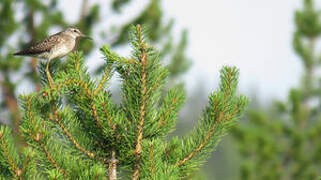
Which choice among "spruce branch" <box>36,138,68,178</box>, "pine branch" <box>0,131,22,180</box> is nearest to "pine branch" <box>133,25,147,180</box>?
"spruce branch" <box>36,138,68,178</box>

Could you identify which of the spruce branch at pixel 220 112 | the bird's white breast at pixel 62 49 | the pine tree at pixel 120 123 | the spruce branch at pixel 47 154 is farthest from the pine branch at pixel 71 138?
the bird's white breast at pixel 62 49

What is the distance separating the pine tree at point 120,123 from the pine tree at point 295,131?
34.8ft

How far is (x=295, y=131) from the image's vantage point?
13.2m

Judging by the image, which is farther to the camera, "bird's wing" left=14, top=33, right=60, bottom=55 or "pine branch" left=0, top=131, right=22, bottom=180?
"bird's wing" left=14, top=33, right=60, bottom=55

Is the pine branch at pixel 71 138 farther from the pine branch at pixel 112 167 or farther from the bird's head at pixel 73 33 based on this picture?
the bird's head at pixel 73 33

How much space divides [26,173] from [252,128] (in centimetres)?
1210

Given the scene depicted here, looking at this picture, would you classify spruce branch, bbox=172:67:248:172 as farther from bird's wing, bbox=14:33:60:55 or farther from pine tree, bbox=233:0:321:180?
pine tree, bbox=233:0:321:180

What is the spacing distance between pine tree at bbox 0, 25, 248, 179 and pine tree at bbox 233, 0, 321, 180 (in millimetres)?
10595

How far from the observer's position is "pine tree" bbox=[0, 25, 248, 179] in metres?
1.87

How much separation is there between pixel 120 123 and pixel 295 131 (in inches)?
484

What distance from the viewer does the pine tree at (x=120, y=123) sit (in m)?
1.87

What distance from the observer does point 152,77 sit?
6.58ft

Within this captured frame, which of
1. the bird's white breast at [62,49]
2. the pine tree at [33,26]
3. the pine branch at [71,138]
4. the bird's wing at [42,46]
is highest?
the pine tree at [33,26]

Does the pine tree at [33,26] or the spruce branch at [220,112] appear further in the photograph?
the pine tree at [33,26]
